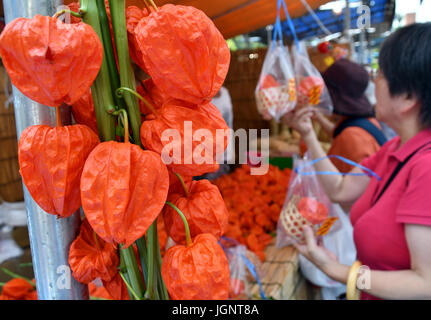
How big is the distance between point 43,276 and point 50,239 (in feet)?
0.23

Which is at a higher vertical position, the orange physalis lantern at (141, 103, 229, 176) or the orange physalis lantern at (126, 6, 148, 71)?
the orange physalis lantern at (126, 6, 148, 71)

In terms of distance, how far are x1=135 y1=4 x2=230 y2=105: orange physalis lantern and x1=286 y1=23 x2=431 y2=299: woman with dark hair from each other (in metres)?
0.79

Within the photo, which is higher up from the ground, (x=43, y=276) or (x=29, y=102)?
(x=29, y=102)

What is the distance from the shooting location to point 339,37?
248 cm

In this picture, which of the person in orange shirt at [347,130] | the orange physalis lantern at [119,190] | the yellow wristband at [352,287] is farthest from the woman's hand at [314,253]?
the orange physalis lantern at [119,190]

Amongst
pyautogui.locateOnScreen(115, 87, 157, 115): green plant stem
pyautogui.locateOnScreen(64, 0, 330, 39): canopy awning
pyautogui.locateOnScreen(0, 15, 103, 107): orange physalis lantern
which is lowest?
pyautogui.locateOnScreen(115, 87, 157, 115): green plant stem

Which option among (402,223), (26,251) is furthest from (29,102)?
(26,251)

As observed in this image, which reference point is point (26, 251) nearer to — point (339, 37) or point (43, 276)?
point (43, 276)

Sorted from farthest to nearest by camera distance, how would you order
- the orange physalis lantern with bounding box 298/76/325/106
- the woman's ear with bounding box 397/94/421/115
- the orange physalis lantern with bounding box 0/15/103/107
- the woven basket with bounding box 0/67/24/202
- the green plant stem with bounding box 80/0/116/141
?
the woven basket with bounding box 0/67/24/202 → the orange physalis lantern with bounding box 298/76/325/106 → the woman's ear with bounding box 397/94/421/115 → the green plant stem with bounding box 80/0/116/141 → the orange physalis lantern with bounding box 0/15/103/107

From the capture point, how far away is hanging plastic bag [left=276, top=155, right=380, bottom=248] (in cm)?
142

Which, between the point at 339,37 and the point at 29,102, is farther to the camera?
the point at 339,37

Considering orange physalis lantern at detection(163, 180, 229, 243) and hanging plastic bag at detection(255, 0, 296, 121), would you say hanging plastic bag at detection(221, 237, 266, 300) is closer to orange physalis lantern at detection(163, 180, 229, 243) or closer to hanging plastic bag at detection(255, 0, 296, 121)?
hanging plastic bag at detection(255, 0, 296, 121)

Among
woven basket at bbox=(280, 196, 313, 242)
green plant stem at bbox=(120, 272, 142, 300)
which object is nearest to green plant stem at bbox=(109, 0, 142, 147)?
green plant stem at bbox=(120, 272, 142, 300)
